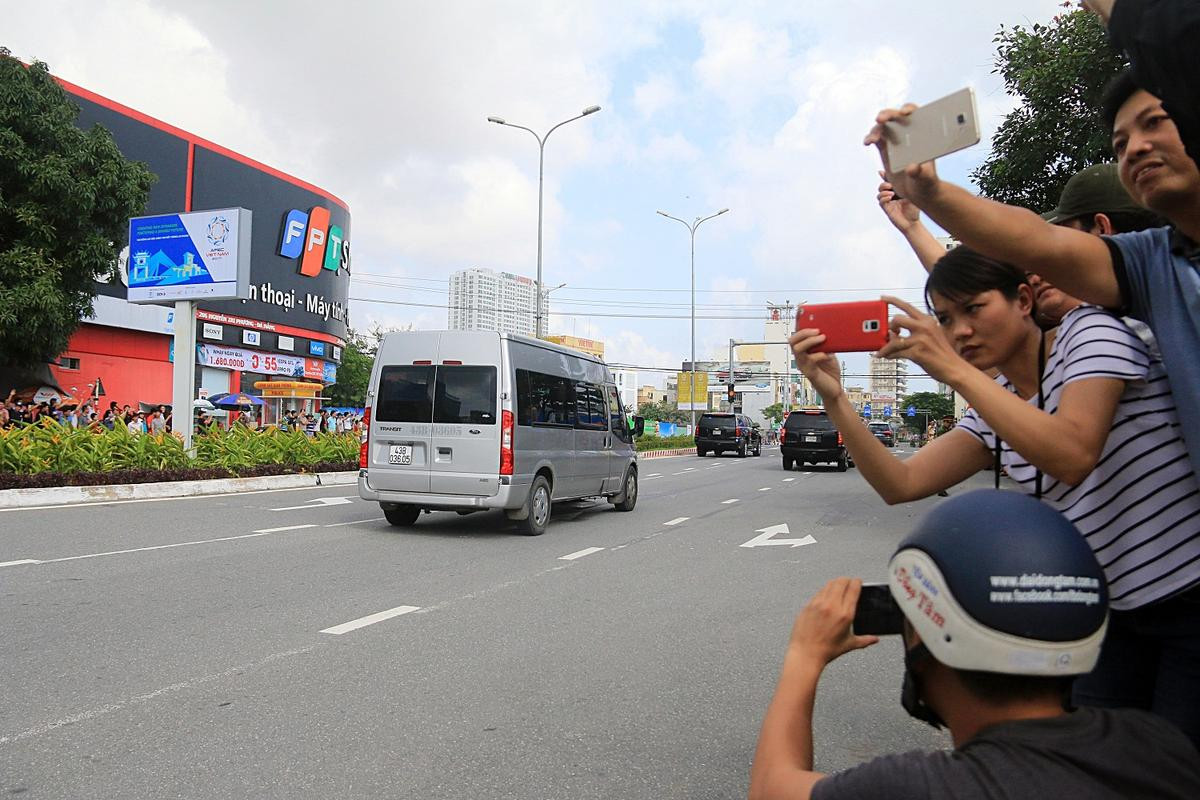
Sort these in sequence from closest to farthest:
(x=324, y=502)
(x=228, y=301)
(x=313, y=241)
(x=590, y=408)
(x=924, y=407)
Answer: (x=590, y=408)
(x=324, y=502)
(x=228, y=301)
(x=313, y=241)
(x=924, y=407)

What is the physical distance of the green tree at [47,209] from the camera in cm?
1916

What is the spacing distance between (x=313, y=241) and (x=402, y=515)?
3378 cm

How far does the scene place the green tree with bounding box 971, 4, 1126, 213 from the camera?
31.7 feet

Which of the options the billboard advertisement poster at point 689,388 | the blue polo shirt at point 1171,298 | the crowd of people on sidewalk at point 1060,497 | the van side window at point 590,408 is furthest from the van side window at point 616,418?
the billboard advertisement poster at point 689,388

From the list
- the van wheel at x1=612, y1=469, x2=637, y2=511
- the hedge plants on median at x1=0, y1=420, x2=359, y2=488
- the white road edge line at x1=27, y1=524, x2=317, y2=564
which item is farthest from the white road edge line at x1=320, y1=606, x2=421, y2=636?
the hedge plants on median at x1=0, y1=420, x2=359, y2=488

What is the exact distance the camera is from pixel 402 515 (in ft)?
35.3

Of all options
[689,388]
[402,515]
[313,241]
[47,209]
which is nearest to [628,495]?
[402,515]

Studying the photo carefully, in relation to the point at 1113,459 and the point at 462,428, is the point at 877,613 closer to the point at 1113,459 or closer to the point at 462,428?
the point at 1113,459

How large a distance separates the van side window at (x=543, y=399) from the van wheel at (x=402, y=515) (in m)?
1.87

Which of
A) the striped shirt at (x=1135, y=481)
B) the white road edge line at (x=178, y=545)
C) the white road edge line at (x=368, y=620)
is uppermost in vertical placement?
the striped shirt at (x=1135, y=481)

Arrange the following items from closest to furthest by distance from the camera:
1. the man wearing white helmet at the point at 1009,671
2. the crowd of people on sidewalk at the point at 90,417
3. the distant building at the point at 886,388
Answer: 1. the man wearing white helmet at the point at 1009,671
2. the crowd of people on sidewalk at the point at 90,417
3. the distant building at the point at 886,388

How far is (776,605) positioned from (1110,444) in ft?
16.3

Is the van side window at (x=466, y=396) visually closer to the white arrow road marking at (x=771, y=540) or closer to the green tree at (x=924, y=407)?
the white arrow road marking at (x=771, y=540)

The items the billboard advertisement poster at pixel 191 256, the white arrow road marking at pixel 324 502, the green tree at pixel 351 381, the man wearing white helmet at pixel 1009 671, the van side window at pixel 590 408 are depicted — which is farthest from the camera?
the green tree at pixel 351 381
